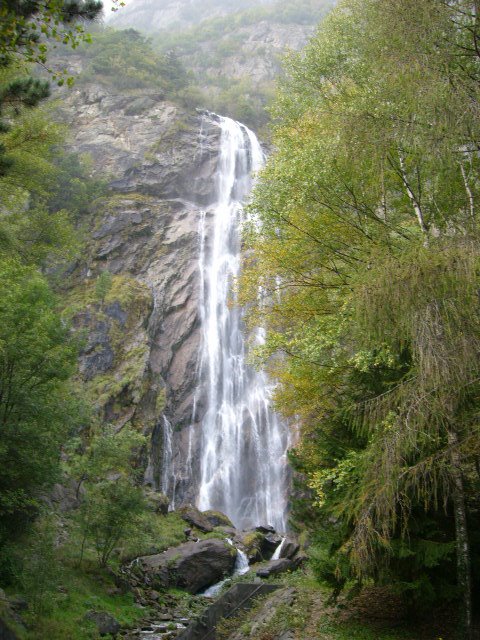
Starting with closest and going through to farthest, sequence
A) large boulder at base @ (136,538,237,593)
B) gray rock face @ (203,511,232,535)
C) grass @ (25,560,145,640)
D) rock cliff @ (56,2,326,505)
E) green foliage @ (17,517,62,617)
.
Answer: grass @ (25,560,145,640), green foliage @ (17,517,62,617), large boulder at base @ (136,538,237,593), gray rock face @ (203,511,232,535), rock cliff @ (56,2,326,505)

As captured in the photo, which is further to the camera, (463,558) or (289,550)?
(289,550)

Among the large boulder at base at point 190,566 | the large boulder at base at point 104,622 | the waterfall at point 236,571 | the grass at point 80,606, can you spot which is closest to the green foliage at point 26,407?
the grass at point 80,606

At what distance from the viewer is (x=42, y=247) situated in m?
20.2

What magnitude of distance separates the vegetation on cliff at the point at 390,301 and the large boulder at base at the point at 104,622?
6.14 meters

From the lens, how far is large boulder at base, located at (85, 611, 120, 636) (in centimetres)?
1230

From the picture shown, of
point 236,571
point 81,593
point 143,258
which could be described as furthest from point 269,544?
point 143,258

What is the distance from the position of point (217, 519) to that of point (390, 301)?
65.4 ft

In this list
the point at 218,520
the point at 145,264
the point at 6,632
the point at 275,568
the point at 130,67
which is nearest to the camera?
the point at 6,632

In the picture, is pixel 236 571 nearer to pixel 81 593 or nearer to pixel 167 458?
pixel 81 593

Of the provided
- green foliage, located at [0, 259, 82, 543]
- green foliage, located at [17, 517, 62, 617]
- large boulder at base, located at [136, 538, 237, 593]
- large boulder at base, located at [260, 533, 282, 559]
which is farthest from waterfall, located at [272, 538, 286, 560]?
green foliage, located at [17, 517, 62, 617]

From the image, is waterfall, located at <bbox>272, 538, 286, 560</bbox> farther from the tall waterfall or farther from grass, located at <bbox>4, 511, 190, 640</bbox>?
the tall waterfall

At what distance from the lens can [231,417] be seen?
28.8 metres

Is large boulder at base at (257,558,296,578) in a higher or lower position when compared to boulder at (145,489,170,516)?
lower

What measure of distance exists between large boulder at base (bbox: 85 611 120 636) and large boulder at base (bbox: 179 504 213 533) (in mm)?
9171
